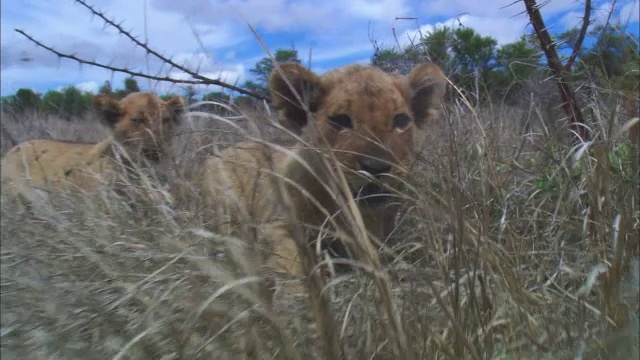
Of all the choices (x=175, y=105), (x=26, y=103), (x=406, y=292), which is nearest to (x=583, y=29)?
(x=406, y=292)

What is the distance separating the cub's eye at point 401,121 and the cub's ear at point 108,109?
11.3 ft

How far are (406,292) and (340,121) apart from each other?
6.17ft

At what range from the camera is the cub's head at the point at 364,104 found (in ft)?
12.5

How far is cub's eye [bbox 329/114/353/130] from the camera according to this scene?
156 inches

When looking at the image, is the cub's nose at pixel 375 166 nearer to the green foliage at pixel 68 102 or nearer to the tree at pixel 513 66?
the tree at pixel 513 66

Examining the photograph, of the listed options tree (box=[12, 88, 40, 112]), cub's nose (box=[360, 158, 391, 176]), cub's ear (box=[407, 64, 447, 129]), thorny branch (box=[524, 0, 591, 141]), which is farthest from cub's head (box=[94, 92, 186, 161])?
thorny branch (box=[524, 0, 591, 141])

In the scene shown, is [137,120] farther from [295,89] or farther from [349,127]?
[349,127]

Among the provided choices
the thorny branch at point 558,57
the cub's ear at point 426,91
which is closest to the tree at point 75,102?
the cub's ear at point 426,91

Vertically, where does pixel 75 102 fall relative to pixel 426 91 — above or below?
above

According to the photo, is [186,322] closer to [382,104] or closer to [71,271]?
[71,271]

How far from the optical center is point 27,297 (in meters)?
2.86

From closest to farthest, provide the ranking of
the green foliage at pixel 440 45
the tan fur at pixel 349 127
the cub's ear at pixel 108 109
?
the tan fur at pixel 349 127 < the green foliage at pixel 440 45 < the cub's ear at pixel 108 109

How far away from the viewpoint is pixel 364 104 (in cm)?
401

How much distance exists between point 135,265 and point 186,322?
577 millimetres
